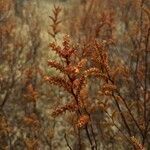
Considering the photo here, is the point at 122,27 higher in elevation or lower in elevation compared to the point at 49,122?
higher

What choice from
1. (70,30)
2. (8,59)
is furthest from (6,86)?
(70,30)

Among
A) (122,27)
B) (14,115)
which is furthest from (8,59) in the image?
(122,27)

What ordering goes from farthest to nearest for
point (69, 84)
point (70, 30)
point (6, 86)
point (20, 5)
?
1. point (20, 5)
2. point (70, 30)
3. point (6, 86)
4. point (69, 84)

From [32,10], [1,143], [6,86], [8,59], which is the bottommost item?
[1,143]

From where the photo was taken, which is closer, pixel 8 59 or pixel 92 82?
pixel 8 59

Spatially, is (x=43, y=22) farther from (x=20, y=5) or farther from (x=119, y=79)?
(x=119, y=79)

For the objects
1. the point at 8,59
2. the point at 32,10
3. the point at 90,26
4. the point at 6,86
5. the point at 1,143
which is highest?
the point at 32,10

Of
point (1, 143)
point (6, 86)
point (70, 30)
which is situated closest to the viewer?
point (1, 143)

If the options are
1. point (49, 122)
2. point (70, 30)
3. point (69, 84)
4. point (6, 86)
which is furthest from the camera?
point (70, 30)

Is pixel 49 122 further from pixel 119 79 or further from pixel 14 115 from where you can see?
pixel 119 79
